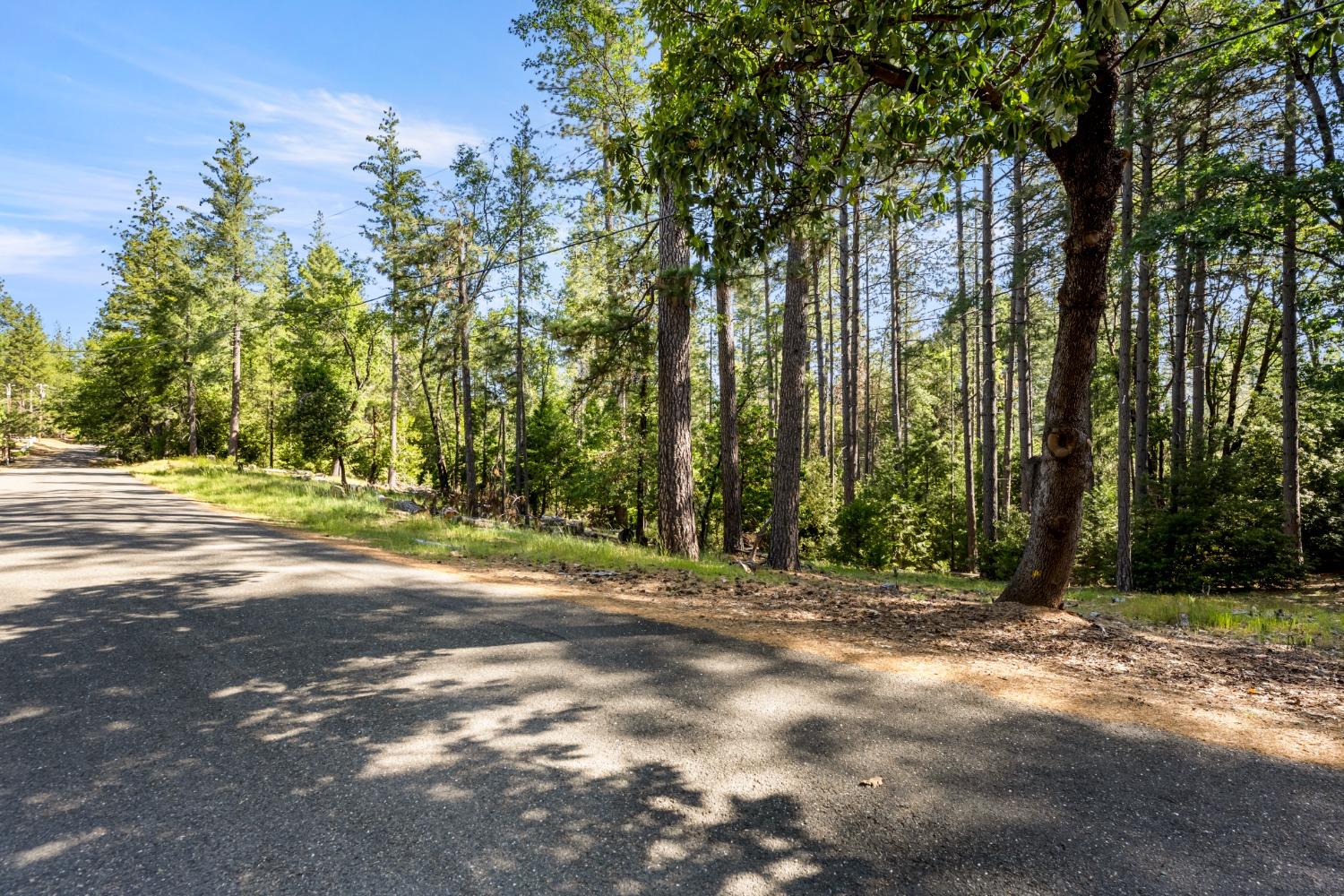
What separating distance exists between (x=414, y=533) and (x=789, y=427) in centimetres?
704

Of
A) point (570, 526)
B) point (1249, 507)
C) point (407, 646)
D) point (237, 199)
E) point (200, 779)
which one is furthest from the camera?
point (237, 199)

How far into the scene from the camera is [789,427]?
37.0 ft

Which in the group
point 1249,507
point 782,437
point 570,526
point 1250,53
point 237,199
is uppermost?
point 237,199

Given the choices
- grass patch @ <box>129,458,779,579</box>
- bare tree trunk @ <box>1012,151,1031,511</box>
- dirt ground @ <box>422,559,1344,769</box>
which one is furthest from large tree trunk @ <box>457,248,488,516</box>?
bare tree trunk @ <box>1012,151,1031,511</box>

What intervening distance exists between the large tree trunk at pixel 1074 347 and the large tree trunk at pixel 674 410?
227 inches

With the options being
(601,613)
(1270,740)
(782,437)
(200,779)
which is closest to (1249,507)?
(782,437)

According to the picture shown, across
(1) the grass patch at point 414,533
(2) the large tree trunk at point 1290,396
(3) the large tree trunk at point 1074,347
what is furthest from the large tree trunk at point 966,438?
(3) the large tree trunk at point 1074,347

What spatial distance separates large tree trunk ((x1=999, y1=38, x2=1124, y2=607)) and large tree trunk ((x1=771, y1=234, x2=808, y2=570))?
17.0ft

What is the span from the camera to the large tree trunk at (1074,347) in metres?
5.45

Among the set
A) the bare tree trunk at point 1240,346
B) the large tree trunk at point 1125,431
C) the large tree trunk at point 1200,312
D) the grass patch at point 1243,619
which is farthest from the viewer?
the bare tree trunk at point 1240,346

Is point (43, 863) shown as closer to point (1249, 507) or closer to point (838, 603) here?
point (838, 603)

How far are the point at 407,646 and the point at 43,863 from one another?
7.74 feet

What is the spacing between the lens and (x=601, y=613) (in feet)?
18.3

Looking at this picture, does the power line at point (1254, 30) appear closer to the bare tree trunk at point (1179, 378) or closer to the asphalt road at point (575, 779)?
the asphalt road at point (575, 779)
